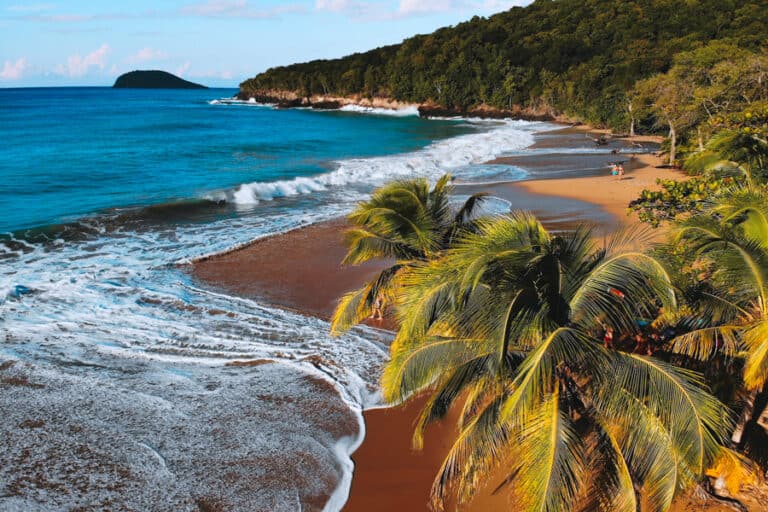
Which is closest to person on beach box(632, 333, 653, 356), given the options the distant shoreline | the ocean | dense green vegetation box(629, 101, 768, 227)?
dense green vegetation box(629, 101, 768, 227)

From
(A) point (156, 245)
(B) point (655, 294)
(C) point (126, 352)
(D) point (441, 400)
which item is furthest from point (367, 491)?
(A) point (156, 245)

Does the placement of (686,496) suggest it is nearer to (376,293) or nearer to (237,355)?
(376,293)

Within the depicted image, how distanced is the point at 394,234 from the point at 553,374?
13.3 ft

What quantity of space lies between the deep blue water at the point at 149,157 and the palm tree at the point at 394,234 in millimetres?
17297

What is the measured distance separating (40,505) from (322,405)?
12.4ft

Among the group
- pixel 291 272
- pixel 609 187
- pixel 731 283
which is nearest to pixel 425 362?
pixel 731 283

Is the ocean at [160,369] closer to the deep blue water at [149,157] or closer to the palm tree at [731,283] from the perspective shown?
the deep blue water at [149,157]

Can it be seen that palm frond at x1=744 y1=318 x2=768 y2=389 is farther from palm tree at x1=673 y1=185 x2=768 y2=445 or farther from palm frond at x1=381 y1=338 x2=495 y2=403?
palm frond at x1=381 y1=338 x2=495 y2=403

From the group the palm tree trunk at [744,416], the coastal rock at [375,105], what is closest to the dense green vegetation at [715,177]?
the palm tree trunk at [744,416]

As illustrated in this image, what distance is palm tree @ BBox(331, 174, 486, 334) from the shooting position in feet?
27.7

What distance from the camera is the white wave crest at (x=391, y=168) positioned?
1070 inches

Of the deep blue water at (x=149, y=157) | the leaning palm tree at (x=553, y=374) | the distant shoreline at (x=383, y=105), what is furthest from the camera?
the distant shoreline at (x=383, y=105)

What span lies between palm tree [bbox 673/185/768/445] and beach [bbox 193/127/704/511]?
2.76 metres

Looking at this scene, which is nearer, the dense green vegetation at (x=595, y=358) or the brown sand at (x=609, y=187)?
the dense green vegetation at (x=595, y=358)
